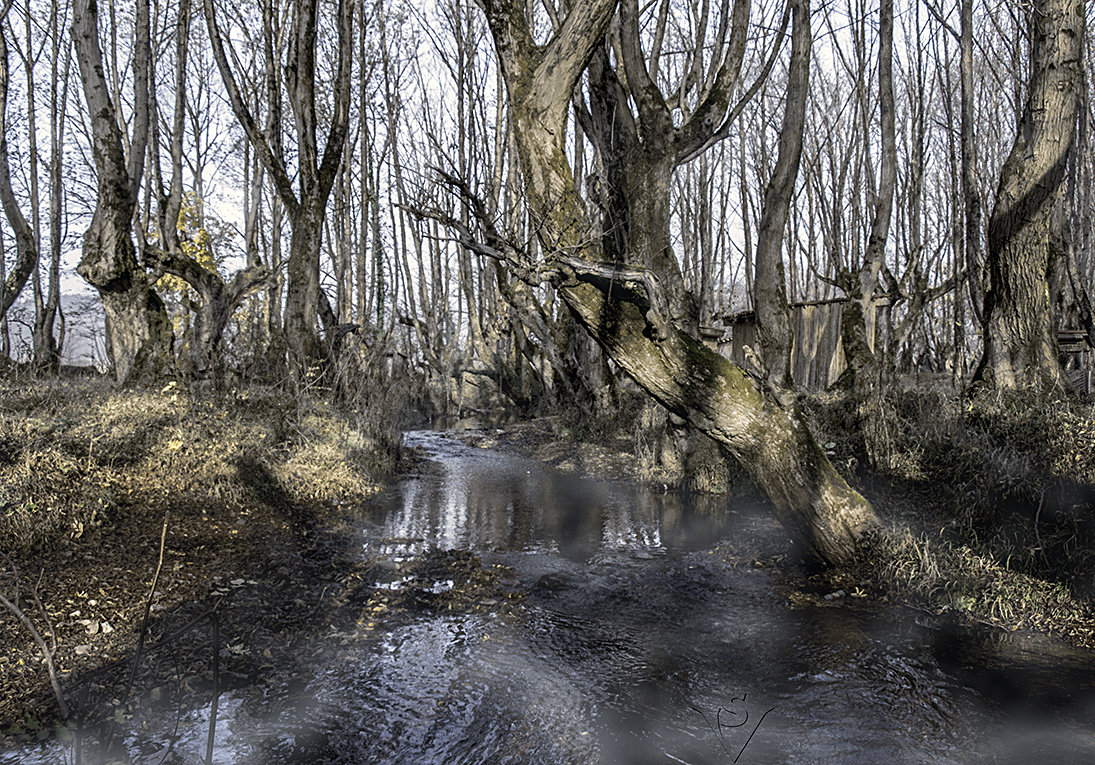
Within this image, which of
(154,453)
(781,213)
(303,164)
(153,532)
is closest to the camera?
(153,532)

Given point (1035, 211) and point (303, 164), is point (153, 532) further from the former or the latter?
point (1035, 211)

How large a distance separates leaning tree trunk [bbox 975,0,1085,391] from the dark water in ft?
11.3

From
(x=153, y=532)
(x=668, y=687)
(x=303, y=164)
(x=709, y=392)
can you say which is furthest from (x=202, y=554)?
(x=303, y=164)

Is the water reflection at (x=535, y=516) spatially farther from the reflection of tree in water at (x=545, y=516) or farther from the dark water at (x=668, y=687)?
the dark water at (x=668, y=687)

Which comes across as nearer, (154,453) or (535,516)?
(154,453)

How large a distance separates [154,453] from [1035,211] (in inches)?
365

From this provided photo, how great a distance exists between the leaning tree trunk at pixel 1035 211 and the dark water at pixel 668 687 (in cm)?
343

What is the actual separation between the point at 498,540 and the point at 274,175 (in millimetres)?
7835

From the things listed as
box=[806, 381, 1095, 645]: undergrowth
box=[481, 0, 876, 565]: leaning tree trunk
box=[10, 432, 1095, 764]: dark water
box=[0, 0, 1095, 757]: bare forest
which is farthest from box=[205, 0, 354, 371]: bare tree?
box=[806, 381, 1095, 645]: undergrowth

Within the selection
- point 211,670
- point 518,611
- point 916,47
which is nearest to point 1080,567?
point 518,611

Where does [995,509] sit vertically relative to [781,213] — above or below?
below

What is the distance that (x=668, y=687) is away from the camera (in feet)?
13.3

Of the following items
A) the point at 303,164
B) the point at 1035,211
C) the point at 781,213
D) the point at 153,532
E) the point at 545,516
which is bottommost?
the point at 545,516

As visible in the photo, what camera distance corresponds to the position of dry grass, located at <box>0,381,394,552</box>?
5.43 metres
